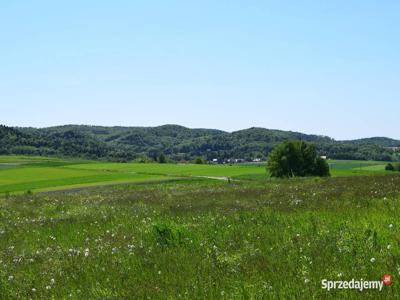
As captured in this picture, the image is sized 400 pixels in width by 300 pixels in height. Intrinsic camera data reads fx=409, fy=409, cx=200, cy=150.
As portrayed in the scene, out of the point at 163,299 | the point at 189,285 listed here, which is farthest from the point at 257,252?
the point at 163,299

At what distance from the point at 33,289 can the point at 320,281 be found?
432 centimetres

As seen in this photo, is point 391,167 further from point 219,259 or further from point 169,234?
point 219,259

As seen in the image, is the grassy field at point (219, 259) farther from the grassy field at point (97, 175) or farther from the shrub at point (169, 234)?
the grassy field at point (97, 175)

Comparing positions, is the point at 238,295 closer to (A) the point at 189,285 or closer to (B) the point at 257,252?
(A) the point at 189,285

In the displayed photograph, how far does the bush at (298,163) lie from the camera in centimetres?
8369

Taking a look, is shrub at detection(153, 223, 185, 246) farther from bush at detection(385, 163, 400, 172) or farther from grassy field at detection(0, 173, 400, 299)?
bush at detection(385, 163, 400, 172)

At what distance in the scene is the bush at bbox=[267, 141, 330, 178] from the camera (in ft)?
275

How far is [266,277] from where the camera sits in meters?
5.59

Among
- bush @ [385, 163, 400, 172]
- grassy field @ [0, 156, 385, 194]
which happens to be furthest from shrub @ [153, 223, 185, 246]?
bush @ [385, 163, 400, 172]

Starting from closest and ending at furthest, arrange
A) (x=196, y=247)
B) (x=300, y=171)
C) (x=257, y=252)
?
(x=257, y=252) < (x=196, y=247) < (x=300, y=171)

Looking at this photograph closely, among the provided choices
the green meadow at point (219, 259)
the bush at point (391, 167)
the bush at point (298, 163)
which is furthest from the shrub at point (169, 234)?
the bush at point (391, 167)

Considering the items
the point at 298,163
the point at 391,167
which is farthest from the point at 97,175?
the point at 391,167

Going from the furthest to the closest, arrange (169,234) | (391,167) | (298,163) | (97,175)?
A: (391,167)
(97,175)
(298,163)
(169,234)

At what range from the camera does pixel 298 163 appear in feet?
277
